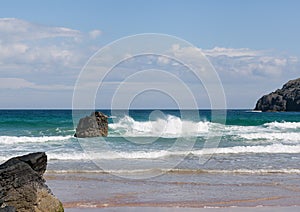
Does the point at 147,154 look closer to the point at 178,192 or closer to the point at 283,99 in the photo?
the point at 178,192

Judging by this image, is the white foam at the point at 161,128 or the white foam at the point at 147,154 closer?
the white foam at the point at 147,154

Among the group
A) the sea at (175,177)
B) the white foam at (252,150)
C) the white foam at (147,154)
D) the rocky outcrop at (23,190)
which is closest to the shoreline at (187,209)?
the sea at (175,177)

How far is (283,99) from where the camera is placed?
115 meters

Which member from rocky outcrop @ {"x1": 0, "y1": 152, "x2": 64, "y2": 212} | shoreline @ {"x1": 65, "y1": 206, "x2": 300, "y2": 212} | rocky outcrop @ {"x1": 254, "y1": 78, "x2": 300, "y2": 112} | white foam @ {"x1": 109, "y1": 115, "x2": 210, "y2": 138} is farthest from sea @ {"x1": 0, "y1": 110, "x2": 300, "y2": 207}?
rocky outcrop @ {"x1": 254, "y1": 78, "x2": 300, "y2": 112}

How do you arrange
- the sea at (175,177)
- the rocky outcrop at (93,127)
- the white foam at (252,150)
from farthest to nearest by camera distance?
the rocky outcrop at (93,127), the white foam at (252,150), the sea at (175,177)

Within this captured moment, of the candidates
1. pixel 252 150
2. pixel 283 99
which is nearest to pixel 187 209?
pixel 252 150

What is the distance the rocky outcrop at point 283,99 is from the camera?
4432 inches

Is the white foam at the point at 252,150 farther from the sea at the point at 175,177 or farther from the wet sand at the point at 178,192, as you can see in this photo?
the wet sand at the point at 178,192

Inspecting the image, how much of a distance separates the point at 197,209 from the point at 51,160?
10386 millimetres

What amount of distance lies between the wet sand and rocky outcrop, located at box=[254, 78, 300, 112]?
3928 inches

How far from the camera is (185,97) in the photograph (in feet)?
60.3

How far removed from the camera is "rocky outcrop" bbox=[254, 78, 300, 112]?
112562 millimetres

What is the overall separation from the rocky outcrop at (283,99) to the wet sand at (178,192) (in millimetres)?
99783

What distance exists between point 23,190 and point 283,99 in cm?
11070
